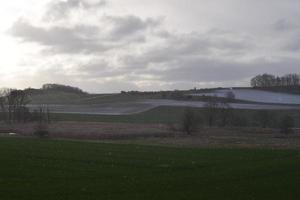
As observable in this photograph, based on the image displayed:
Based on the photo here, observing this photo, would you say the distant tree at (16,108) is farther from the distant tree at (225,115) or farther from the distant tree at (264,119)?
the distant tree at (264,119)

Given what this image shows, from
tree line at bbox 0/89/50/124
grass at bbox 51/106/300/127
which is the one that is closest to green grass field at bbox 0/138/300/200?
grass at bbox 51/106/300/127

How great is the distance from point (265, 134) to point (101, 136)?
20.3 metres

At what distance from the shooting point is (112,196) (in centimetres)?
1554

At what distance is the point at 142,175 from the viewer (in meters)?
20.4

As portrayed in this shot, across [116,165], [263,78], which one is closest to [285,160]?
[116,165]

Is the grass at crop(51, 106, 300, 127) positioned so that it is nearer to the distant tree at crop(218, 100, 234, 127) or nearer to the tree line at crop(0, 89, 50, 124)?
the distant tree at crop(218, 100, 234, 127)

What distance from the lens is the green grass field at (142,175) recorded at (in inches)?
635

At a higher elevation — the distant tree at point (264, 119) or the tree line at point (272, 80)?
the tree line at point (272, 80)

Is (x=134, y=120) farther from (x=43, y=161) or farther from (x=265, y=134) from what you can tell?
(x=43, y=161)

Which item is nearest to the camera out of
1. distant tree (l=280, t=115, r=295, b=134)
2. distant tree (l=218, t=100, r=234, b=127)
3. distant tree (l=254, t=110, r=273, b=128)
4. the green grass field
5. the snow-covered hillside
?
the green grass field

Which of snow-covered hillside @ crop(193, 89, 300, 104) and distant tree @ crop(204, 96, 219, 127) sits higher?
snow-covered hillside @ crop(193, 89, 300, 104)

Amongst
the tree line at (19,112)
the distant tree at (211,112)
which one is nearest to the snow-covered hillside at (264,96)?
the distant tree at (211,112)

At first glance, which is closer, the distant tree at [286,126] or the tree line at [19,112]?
the distant tree at [286,126]

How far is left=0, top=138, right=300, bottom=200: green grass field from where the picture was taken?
16.1m
